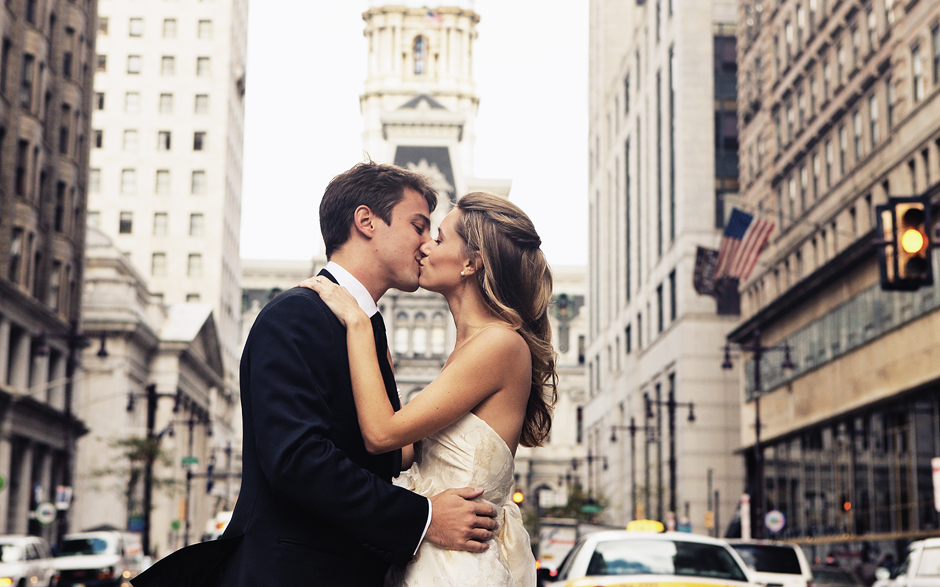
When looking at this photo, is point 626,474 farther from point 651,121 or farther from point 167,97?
point 167,97

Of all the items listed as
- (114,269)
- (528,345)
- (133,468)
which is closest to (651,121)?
(114,269)

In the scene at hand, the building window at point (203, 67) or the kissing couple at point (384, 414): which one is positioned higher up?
the building window at point (203, 67)

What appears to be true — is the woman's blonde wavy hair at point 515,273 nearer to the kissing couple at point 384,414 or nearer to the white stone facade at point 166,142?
the kissing couple at point 384,414

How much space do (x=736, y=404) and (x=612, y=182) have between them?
38.9 meters

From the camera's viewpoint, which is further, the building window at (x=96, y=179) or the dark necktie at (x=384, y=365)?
the building window at (x=96, y=179)

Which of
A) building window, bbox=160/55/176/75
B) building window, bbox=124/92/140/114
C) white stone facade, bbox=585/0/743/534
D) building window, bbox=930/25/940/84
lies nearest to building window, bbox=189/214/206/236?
building window, bbox=124/92/140/114

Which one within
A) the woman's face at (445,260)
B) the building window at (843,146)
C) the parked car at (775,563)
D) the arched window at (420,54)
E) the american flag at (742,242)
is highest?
the arched window at (420,54)

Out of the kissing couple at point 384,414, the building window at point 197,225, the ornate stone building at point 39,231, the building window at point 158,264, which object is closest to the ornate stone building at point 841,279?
the ornate stone building at point 39,231

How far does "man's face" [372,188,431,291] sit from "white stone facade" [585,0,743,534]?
53.2 m

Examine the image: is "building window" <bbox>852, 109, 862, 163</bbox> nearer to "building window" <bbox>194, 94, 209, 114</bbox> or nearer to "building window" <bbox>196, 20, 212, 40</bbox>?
"building window" <bbox>194, 94, 209, 114</bbox>

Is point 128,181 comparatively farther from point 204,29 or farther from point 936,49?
point 936,49

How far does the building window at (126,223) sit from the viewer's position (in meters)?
108

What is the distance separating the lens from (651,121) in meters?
89.1

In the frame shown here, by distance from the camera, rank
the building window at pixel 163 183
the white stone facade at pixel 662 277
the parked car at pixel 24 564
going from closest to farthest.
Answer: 1. the parked car at pixel 24 564
2. the white stone facade at pixel 662 277
3. the building window at pixel 163 183
